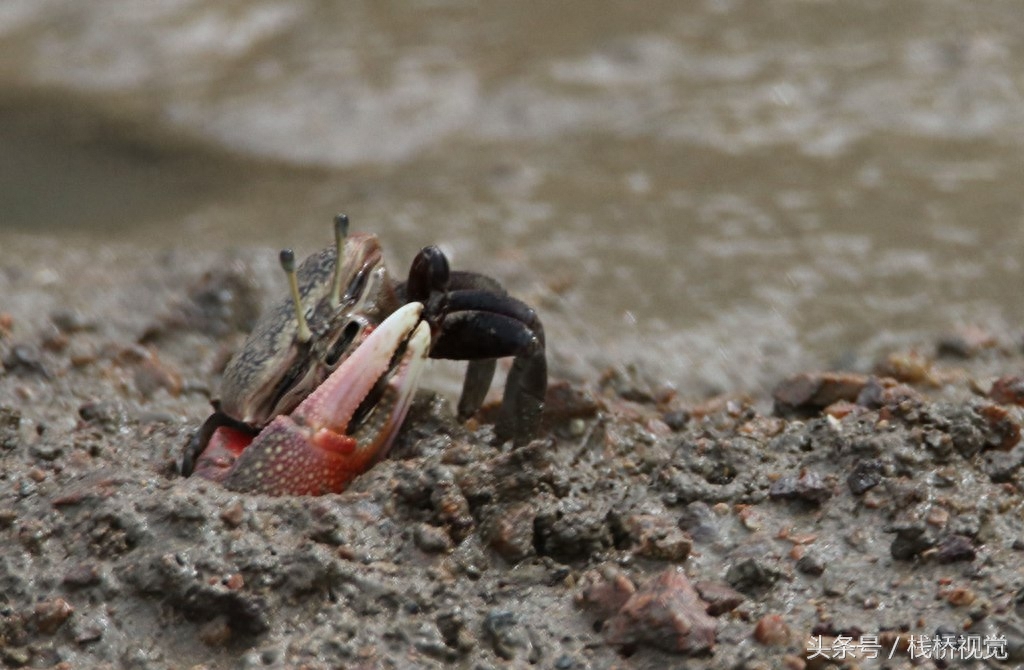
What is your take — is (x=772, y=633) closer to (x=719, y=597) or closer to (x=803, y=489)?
(x=719, y=597)

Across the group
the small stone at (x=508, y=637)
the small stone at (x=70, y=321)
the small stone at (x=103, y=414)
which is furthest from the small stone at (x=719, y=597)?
the small stone at (x=70, y=321)

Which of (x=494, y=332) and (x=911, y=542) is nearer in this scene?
(x=911, y=542)

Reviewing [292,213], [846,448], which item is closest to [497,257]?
[292,213]

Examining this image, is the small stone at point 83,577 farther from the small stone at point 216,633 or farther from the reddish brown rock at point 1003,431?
the reddish brown rock at point 1003,431

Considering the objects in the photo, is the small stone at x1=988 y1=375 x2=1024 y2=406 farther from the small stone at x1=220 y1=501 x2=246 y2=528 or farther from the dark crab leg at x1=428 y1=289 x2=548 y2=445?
the small stone at x1=220 y1=501 x2=246 y2=528

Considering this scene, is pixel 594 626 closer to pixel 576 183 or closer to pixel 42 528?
pixel 42 528

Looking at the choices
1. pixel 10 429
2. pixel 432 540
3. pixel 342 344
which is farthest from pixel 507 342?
pixel 10 429

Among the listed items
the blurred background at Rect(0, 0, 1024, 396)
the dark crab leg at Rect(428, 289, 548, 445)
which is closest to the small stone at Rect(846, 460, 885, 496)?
the dark crab leg at Rect(428, 289, 548, 445)
